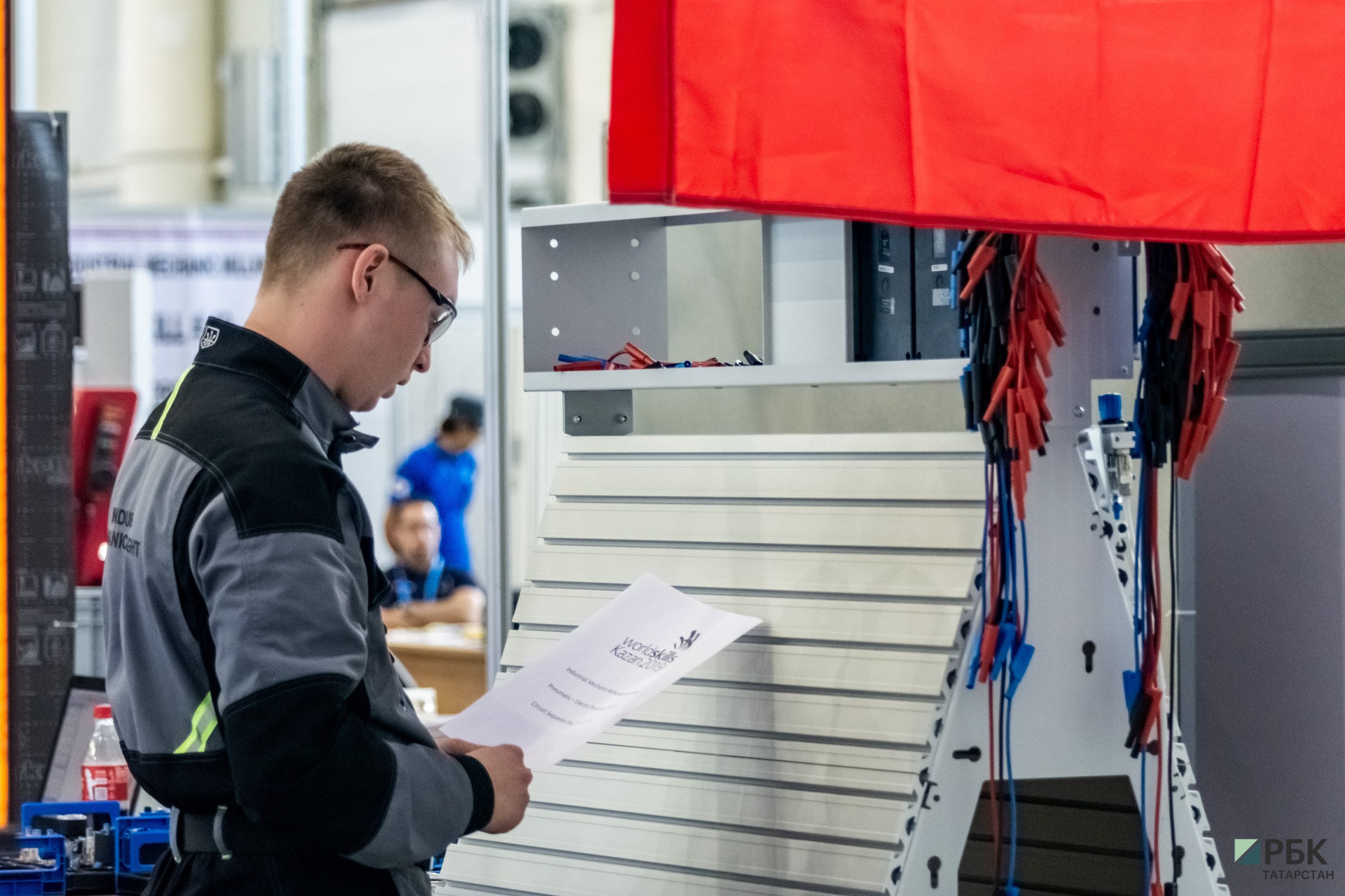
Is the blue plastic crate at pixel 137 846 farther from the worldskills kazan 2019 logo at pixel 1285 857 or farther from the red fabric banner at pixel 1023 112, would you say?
the worldskills kazan 2019 logo at pixel 1285 857

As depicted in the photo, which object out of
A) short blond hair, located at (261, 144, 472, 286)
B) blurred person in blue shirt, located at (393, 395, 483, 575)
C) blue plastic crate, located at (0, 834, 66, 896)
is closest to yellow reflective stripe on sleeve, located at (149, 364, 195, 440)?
short blond hair, located at (261, 144, 472, 286)

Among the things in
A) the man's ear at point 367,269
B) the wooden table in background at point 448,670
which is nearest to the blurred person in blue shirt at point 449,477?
the wooden table in background at point 448,670

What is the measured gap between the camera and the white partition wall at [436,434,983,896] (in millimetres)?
1603

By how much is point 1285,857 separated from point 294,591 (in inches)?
61.6

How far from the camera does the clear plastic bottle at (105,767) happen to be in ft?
8.02

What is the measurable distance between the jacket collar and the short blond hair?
73 mm

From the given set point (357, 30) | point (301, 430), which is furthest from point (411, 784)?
point (357, 30)

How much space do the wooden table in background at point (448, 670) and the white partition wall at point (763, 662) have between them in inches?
96.6

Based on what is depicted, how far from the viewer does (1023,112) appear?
46.5 inches

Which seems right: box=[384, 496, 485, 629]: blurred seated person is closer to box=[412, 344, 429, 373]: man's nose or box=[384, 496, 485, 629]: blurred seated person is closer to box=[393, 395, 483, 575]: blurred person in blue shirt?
box=[393, 395, 483, 575]: blurred person in blue shirt

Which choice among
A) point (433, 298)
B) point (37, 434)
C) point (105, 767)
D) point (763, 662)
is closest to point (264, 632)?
point (433, 298)

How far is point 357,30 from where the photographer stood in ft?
27.1

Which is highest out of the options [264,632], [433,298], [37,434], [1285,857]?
[433,298]

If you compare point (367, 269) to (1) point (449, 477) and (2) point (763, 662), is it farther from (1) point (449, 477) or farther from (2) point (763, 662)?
(1) point (449, 477)
